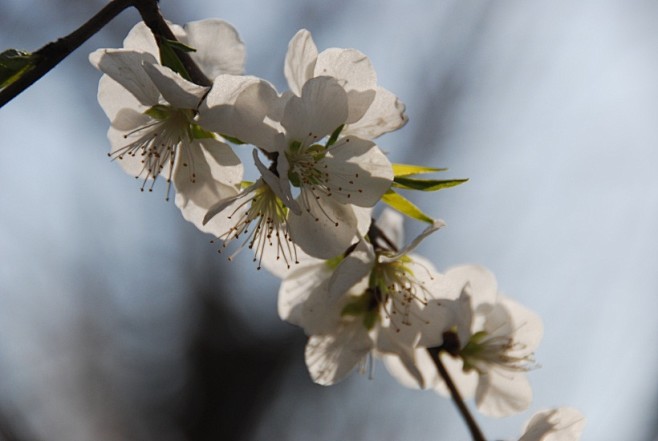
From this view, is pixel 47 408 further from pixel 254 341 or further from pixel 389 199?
pixel 389 199

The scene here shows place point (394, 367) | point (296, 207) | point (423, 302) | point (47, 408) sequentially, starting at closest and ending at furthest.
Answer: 1. point (296, 207)
2. point (423, 302)
3. point (394, 367)
4. point (47, 408)

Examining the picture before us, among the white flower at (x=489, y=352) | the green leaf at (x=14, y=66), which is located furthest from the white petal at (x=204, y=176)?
the white flower at (x=489, y=352)

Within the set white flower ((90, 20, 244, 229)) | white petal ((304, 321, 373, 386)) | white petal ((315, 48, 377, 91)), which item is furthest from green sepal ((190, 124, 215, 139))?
white petal ((304, 321, 373, 386))

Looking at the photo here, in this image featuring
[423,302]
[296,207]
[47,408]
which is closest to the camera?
[296,207]

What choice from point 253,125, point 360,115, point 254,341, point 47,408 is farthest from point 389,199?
point 254,341

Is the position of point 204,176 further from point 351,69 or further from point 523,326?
point 523,326

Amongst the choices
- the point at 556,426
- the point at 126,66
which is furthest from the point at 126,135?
the point at 556,426

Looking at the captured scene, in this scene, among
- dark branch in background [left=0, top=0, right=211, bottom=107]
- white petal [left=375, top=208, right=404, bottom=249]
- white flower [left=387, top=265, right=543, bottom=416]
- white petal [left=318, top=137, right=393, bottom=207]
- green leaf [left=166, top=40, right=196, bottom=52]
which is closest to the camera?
dark branch in background [left=0, top=0, right=211, bottom=107]

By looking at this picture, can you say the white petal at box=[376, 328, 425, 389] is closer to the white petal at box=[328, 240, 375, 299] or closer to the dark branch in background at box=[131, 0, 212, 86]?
the white petal at box=[328, 240, 375, 299]
